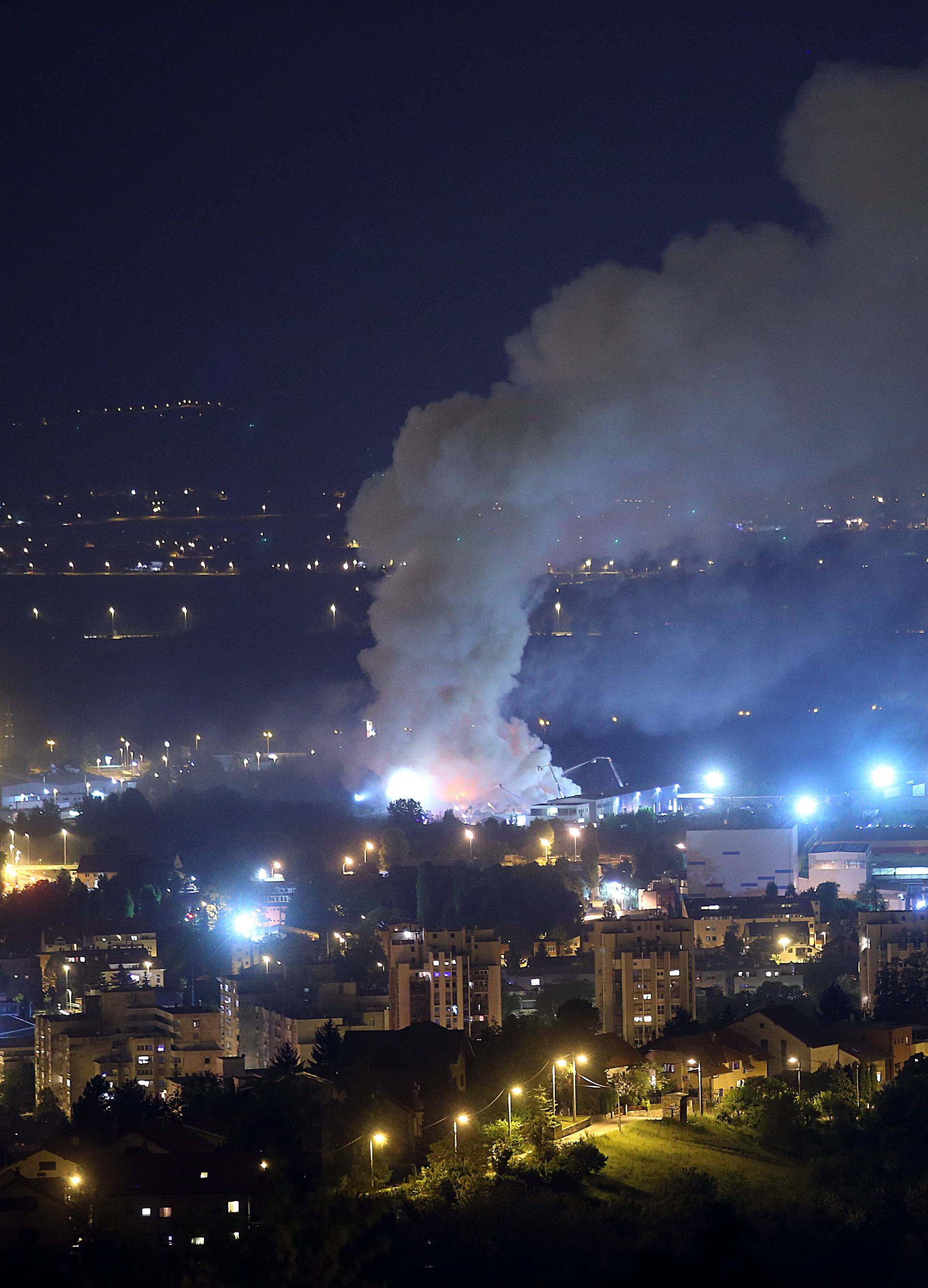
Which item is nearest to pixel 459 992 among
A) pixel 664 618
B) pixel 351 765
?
pixel 351 765

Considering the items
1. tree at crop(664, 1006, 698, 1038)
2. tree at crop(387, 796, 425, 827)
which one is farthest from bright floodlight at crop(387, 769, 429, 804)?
tree at crop(664, 1006, 698, 1038)

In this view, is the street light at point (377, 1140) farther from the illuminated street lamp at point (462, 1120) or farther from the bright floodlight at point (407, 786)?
the bright floodlight at point (407, 786)

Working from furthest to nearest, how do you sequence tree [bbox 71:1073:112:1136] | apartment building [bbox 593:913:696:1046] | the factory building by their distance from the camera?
the factory building
apartment building [bbox 593:913:696:1046]
tree [bbox 71:1073:112:1136]

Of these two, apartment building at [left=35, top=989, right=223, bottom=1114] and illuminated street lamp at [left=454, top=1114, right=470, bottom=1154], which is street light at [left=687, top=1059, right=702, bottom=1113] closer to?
illuminated street lamp at [left=454, top=1114, right=470, bottom=1154]

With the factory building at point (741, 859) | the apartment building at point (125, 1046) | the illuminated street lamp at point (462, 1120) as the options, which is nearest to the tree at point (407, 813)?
the factory building at point (741, 859)

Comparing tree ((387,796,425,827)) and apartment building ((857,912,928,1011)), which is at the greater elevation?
tree ((387,796,425,827))

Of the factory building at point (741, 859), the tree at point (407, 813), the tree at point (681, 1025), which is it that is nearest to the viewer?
the tree at point (681, 1025)
